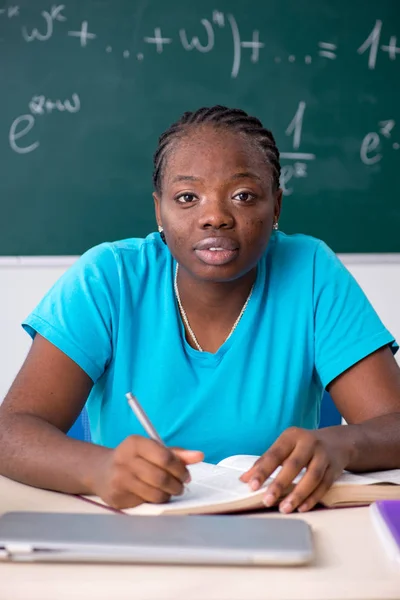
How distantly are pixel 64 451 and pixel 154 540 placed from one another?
365mm

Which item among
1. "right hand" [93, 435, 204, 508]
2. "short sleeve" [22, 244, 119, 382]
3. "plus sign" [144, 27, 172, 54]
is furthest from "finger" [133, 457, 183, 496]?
"plus sign" [144, 27, 172, 54]

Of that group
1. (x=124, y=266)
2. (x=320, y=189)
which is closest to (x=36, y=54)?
(x=320, y=189)

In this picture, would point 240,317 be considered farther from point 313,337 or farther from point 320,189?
point 320,189

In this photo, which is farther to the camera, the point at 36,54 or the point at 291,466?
the point at 36,54

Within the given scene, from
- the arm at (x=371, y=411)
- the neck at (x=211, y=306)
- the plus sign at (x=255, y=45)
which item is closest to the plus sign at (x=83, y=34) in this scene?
the plus sign at (x=255, y=45)

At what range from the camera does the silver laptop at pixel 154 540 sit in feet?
2.71

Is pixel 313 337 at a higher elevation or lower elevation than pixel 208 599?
higher

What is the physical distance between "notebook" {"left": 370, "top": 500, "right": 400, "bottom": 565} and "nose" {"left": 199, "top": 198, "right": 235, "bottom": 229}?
581 millimetres

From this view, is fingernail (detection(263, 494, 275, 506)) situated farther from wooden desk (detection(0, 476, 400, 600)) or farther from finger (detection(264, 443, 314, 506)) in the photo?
wooden desk (detection(0, 476, 400, 600))

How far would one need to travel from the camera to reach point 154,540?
2.79ft

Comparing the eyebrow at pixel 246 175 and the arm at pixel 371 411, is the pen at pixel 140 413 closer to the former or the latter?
the arm at pixel 371 411

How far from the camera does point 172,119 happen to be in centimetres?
306

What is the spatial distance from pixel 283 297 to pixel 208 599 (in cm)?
89

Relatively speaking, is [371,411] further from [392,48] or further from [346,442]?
[392,48]
